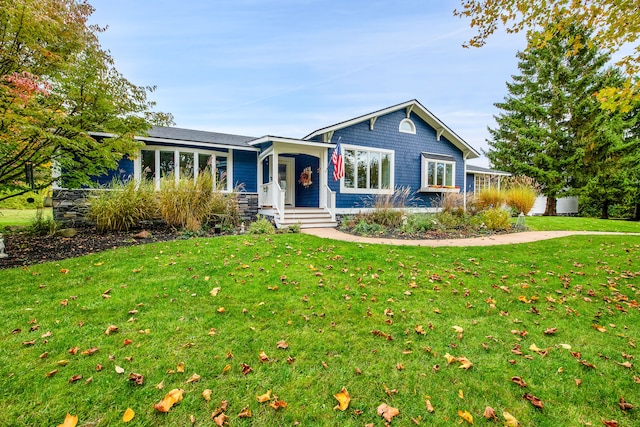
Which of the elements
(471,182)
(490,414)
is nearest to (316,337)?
(490,414)

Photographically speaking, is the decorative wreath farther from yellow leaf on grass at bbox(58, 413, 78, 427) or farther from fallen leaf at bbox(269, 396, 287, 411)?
yellow leaf on grass at bbox(58, 413, 78, 427)

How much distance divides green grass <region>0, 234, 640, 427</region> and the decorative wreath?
802 cm

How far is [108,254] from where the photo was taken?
18.0 ft

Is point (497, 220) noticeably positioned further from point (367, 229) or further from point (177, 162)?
point (177, 162)

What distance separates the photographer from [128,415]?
1824 mm

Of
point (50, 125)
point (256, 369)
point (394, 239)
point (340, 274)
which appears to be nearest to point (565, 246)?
point (394, 239)

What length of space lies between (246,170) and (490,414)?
1158cm

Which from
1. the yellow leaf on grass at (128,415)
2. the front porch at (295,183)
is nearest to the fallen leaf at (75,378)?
the yellow leaf on grass at (128,415)

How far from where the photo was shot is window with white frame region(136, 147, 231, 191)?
10539 millimetres

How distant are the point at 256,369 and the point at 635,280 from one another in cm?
615

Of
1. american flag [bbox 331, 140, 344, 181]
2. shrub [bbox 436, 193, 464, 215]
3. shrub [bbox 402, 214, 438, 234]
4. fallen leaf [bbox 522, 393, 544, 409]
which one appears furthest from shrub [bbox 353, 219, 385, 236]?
fallen leaf [bbox 522, 393, 544, 409]

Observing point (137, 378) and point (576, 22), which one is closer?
point (137, 378)

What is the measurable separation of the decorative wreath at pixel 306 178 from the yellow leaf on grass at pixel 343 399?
1114 centimetres

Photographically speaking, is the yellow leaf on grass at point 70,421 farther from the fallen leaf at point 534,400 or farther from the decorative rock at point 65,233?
the decorative rock at point 65,233
